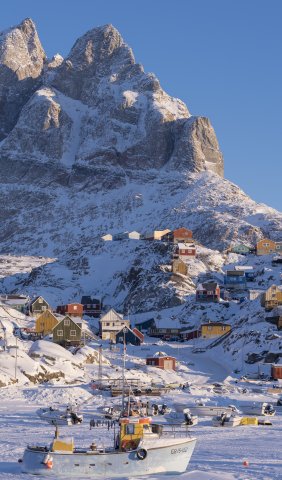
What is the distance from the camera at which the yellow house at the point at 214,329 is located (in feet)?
419

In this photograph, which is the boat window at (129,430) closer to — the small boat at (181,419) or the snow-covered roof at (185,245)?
the small boat at (181,419)

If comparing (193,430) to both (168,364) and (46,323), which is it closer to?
(168,364)

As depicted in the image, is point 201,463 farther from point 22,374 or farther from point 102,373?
point 102,373

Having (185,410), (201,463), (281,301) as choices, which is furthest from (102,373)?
(201,463)

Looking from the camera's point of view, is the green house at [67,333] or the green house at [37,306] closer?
the green house at [67,333]

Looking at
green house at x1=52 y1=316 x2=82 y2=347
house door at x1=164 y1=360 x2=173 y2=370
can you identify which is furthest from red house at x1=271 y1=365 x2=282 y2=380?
green house at x1=52 y1=316 x2=82 y2=347

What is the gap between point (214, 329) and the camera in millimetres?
128750

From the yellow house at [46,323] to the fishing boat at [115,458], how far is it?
8117 centimetres

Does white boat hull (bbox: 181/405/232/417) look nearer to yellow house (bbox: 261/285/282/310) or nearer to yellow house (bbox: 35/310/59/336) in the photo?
yellow house (bbox: 35/310/59/336)

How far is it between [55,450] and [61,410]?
71.6ft

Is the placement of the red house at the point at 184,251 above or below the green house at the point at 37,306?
above

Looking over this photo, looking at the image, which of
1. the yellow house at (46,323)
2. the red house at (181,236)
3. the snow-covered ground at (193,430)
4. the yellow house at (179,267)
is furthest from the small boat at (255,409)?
the red house at (181,236)

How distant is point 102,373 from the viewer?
91062 millimetres

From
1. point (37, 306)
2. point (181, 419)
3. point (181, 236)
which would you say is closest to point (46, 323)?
point (37, 306)
